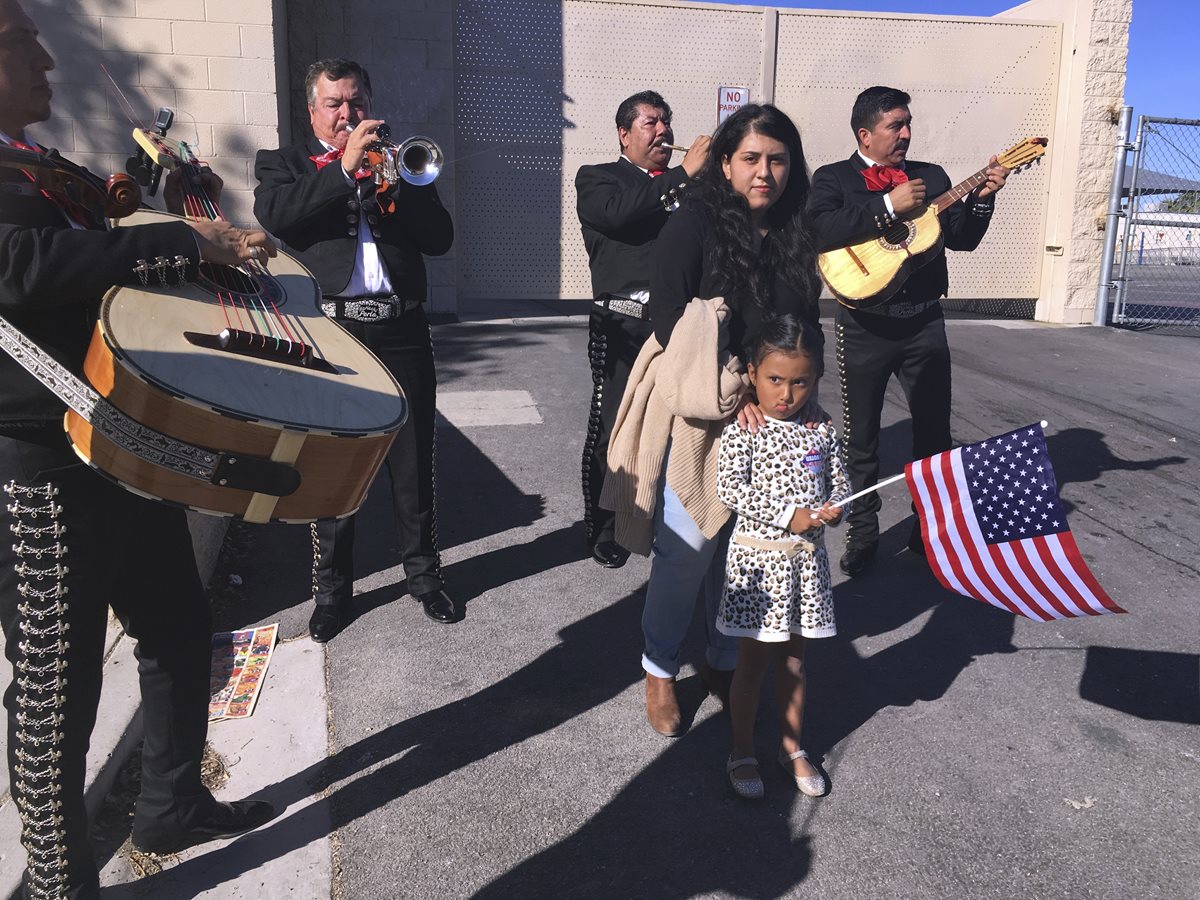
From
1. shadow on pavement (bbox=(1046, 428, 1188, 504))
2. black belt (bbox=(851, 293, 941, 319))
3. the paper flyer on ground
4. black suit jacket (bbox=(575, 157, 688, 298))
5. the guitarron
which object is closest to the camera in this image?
the guitarron

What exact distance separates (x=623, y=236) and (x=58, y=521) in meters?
2.85

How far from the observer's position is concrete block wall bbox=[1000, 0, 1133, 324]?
11.1m

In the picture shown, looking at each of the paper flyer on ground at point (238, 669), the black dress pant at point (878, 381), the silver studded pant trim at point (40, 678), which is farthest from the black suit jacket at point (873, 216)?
the silver studded pant trim at point (40, 678)

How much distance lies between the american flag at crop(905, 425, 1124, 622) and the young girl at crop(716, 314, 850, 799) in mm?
324

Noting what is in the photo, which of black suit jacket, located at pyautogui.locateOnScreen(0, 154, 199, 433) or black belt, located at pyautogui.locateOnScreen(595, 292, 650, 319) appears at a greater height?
black suit jacket, located at pyautogui.locateOnScreen(0, 154, 199, 433)

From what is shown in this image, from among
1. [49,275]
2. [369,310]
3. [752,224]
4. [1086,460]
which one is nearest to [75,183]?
[49,275]

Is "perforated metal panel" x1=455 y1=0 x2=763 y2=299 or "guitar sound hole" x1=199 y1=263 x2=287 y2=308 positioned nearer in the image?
"guitar sound hole" x1=199 y1=263 x2=287 y2=308

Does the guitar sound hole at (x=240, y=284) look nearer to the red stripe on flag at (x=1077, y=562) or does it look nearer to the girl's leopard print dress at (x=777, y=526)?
the girl's leopard print dress at (x=777, y=526)

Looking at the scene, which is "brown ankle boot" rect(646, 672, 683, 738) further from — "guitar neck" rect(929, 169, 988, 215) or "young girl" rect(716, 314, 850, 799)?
"guitar neck" rect(929, 169, 988, 215)

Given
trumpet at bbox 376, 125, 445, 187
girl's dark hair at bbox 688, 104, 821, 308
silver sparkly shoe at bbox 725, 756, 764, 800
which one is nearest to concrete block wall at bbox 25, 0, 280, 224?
trumpet at bbox 376, 125, 445, 187

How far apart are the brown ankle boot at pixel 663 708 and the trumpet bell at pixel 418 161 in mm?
1971

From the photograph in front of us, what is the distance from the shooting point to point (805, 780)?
2912 millimetres

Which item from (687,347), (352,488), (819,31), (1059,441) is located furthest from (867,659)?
(819,31)

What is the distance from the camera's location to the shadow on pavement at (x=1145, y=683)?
11.2 ft
